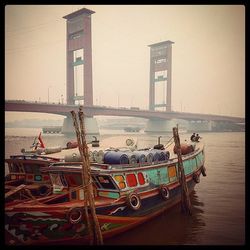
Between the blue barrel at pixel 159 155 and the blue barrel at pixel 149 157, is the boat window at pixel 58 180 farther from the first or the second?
the blue barrel at pixel 159 155

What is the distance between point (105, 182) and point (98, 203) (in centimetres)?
117

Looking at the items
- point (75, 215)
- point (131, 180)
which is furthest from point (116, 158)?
point (75, 215)

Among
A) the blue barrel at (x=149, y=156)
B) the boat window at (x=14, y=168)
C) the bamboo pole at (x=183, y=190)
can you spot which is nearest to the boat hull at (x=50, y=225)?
the blue barrel at (x=149, y=156)

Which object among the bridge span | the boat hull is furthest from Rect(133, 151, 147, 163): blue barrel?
the bridge span

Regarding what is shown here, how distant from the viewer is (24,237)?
32.6ft

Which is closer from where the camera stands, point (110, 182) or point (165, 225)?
point (110, 182)

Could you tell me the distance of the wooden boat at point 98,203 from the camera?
32.7 ft

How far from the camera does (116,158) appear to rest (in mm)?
13023

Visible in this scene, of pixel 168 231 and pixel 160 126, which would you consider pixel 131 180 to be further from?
pixel 160 126

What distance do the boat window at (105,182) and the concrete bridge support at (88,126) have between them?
67876mm

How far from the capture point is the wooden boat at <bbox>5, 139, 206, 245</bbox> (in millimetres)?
9953
